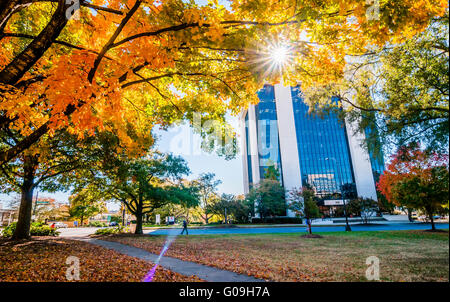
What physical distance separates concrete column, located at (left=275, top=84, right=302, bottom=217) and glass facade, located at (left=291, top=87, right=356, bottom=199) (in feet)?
6.64

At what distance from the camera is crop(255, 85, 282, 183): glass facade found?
5569 cm

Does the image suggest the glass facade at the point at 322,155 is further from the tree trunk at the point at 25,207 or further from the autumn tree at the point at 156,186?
the tree trunk at the point at 25,207

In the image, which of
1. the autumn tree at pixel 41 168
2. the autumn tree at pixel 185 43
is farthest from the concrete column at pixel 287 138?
the autumn tree at pixel 185 43

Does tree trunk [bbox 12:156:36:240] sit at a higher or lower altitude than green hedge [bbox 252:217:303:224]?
higher

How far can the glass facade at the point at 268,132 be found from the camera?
183 ft

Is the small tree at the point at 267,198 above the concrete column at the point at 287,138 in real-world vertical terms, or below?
below

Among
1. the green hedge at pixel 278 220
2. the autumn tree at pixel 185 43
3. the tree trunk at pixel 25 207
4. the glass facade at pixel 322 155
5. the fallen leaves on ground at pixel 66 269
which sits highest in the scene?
the glass facade at pixel 322 155

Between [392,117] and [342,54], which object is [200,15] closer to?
[342,54]

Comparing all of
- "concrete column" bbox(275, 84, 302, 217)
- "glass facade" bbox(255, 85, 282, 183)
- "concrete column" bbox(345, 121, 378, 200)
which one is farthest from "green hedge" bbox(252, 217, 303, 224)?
"concrete column" bbox(345, 121, 378, 200)

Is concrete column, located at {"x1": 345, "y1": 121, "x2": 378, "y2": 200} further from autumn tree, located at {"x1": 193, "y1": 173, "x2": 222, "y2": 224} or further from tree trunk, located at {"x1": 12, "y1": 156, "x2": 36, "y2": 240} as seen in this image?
tree trunk, located at {"x1": 12, "y1": 156, "x2": 36, "y2": 240}

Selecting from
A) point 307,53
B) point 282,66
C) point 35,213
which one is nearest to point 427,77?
point 307,53

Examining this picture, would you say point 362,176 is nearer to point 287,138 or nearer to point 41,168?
point 287,138

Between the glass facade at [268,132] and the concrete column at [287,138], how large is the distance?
252cm

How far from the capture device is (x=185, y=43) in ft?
13.6
